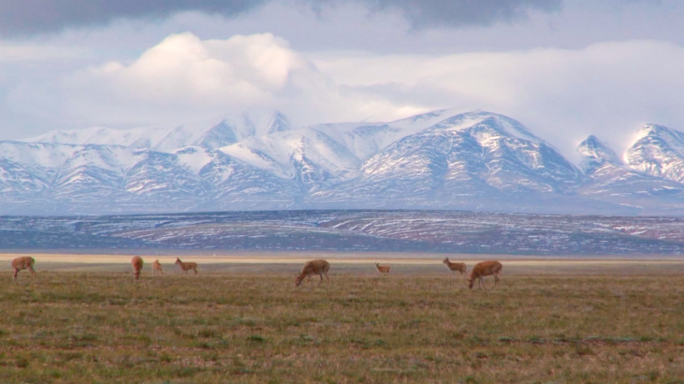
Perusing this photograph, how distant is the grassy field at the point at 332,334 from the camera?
18.7 meters

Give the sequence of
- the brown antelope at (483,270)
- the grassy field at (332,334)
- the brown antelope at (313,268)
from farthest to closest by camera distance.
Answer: the brown antelope at (313,268)
the brown antelope at (483,270)
the grassy field at (332,334)

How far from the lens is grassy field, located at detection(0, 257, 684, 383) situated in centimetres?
1869

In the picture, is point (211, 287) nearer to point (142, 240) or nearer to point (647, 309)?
point (647, 309)

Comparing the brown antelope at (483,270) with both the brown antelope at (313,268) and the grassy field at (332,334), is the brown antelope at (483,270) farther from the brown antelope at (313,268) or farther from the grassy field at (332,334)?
the brown antelope at (313,268)

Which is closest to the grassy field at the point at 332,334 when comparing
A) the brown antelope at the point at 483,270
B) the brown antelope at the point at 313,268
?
the brown antelope at the point at 483,270

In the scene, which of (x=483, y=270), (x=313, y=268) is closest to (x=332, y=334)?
(x=313, y=268)

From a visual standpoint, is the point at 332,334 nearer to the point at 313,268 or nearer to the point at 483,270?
the point at 313,268

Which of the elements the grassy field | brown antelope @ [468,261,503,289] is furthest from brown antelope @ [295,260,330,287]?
brown antelope @ [468,261,503,289]

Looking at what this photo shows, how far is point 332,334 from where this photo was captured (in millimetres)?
24031

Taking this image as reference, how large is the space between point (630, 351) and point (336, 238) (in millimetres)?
150931

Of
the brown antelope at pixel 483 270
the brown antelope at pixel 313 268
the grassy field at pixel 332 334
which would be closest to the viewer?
the grassy field at pixel 332 334

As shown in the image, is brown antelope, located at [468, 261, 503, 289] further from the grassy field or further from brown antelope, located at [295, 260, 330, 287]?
brown antelope, located at [295, 260, 330, 287]

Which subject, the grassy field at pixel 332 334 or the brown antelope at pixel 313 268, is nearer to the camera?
the grassy field at pixel 332 334

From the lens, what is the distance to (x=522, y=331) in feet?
82.5
